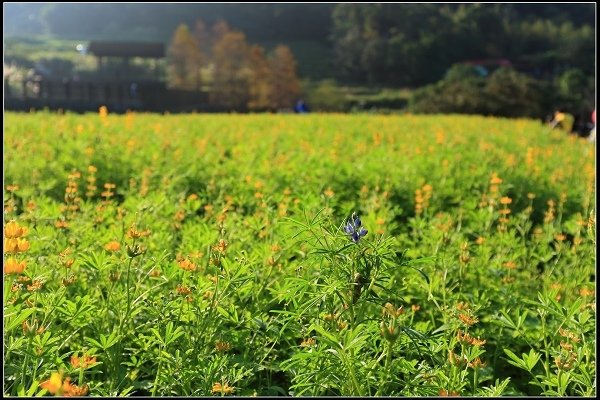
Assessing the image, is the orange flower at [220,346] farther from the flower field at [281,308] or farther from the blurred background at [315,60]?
the blurred background at [315,60]

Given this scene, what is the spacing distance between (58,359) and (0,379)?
163 millimetres

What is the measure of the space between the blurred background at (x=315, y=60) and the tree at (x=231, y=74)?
0.11 m

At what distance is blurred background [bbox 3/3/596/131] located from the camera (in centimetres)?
3416

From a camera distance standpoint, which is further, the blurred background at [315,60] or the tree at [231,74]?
the tree at [231,74]

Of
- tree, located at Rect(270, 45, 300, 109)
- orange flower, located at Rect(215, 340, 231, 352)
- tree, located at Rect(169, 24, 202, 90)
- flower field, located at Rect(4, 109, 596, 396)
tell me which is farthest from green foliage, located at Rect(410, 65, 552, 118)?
orange flower, located at Rect(215, 340, 231, 352)

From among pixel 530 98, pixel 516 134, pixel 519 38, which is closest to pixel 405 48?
pixel 519 38

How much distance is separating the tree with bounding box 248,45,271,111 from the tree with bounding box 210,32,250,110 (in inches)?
20.4

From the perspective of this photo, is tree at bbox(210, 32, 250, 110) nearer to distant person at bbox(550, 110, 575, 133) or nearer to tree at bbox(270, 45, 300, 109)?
tree at bbox(270, 45, 300, 109)

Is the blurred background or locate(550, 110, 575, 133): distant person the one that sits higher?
the blurred background

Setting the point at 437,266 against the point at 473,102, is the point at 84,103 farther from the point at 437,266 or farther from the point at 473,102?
the point at 437,266

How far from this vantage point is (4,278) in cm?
A: 189

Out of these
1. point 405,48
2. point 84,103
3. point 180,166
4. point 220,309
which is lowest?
point 220,309

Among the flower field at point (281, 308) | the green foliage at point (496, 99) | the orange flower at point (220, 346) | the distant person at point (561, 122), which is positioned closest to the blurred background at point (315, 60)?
the green foliage at point (496, 99)

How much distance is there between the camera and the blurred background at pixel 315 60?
34156 mm
